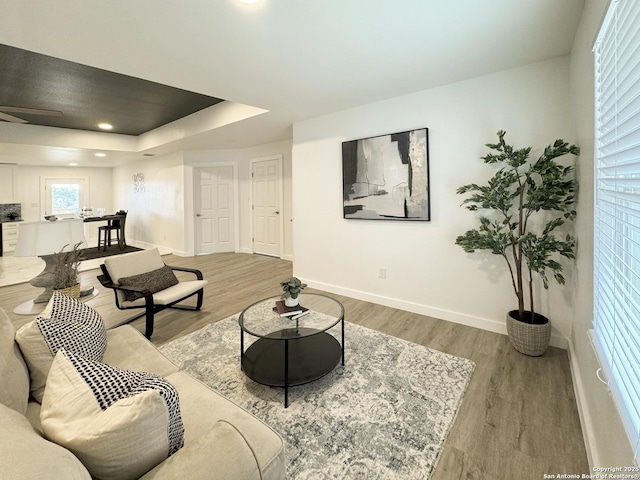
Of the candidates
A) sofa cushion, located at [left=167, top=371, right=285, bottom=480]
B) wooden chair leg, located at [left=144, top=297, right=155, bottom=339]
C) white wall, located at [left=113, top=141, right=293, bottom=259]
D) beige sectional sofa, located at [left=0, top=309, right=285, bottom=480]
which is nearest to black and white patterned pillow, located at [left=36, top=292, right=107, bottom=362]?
beige sectional sofa, located at [left=0, top=309, right=285, bottom=480]

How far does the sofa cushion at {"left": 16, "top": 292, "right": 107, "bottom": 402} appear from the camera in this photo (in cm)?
119

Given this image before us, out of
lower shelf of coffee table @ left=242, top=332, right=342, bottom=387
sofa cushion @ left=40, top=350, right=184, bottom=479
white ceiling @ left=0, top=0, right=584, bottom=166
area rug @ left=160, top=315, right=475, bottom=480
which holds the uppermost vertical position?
white ceiling @ left=0, top=0, right=584, bottom=166

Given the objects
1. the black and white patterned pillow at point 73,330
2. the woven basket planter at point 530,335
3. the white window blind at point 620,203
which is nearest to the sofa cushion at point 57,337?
the black and white patterned pillow at point 73,330

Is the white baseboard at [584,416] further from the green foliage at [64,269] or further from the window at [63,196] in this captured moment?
the window at [63,196]

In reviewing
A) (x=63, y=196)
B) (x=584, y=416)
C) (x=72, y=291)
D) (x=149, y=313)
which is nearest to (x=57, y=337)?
(x=72, y=291)

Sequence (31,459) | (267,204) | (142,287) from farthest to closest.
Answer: (267,204) → (142,287) → (31,459)

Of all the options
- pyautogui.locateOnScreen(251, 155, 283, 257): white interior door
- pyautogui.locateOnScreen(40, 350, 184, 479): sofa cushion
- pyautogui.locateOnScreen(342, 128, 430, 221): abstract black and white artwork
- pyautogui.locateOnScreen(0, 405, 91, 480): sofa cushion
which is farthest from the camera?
pyautogui.locateOnScreen(251, 155, 283, 257): white interior door

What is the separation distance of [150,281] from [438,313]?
2969mm

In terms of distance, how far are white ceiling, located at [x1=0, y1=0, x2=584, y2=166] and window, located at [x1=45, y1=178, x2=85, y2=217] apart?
26.7 ft

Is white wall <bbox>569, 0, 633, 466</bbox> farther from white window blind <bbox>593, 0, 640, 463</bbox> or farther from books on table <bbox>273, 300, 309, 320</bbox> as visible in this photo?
books on table <bbox>273, 300, 309, 320</bbox>

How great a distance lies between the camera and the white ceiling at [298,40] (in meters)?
1.72

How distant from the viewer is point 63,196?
854cm

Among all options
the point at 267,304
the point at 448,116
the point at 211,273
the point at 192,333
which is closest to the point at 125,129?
the point at 211,273

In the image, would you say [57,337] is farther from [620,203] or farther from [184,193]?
[184,193]
